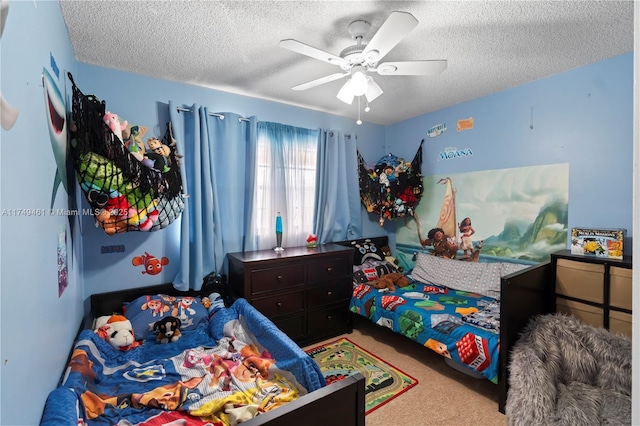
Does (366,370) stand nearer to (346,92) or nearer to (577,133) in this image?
(346,92)

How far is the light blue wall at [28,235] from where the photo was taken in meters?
0.80

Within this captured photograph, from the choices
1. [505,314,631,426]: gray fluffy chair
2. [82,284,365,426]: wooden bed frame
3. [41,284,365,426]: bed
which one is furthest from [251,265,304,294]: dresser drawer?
[505,314,631,426]: gray fluffy chair

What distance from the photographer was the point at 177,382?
1560 millimetres

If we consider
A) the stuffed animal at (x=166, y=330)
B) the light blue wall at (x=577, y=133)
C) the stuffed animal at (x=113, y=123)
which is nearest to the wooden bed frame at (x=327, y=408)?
the stuffed animal at (x=166, y=330)

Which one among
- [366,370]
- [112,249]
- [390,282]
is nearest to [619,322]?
[390,282]

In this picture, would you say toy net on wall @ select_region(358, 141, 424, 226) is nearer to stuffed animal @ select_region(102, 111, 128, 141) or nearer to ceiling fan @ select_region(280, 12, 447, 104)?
ceiling fan @ select_region(280, 12, 447, 104)

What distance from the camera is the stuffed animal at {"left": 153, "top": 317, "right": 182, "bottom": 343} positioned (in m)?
2.05

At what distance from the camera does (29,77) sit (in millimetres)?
1021

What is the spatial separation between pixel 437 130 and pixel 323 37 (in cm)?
204

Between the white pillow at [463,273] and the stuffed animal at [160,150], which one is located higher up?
the stuffed animal at [160,150]

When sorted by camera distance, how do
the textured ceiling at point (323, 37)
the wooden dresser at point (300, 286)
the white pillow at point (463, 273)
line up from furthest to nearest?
the white pillow at point (463, 273), the wooden dresser at point (300, 286), the textured ceiling at point (323, 37)

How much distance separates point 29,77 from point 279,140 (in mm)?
2162

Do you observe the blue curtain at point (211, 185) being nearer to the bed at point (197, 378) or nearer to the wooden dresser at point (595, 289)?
the bed at point (197, 378)

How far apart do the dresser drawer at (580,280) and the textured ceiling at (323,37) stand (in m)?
1.52
